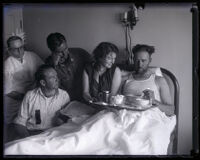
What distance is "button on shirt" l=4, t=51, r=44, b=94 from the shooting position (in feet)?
5.11

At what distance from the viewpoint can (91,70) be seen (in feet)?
5.15

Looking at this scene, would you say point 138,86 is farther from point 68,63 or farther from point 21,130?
point 21,130

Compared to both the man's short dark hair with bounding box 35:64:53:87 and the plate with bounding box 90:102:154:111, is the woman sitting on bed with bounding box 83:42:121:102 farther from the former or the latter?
the man's short dark hair with bounding box 35:64:53:87

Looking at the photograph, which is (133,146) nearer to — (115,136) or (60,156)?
(115,136)

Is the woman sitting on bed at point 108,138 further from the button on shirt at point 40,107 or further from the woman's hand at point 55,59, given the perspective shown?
the woman's hand at point 55,59

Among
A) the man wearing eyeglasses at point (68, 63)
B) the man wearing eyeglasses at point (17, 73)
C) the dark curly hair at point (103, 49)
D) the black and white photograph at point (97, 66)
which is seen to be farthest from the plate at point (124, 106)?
the man wearing eyeglasses at point (17, 73)

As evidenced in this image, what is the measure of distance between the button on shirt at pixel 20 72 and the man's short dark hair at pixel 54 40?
0.10 metres

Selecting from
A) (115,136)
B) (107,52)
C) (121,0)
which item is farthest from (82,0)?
(115,136)

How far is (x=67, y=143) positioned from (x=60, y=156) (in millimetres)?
94

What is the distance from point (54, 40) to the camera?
1.55 m

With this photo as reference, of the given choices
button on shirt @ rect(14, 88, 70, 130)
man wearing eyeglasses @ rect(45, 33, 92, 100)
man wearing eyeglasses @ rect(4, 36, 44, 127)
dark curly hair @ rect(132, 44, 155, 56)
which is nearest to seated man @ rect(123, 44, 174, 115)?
dark curly hair @ rect(132, 44, 155, 56)

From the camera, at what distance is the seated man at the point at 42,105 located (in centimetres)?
155

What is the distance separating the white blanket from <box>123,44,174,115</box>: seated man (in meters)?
0.09

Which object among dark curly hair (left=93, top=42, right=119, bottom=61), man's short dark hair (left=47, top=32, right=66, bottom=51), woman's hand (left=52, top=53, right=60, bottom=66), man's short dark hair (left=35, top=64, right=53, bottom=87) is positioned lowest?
man's short dark hair (left=35, top=64, right=53, bottom=87)
